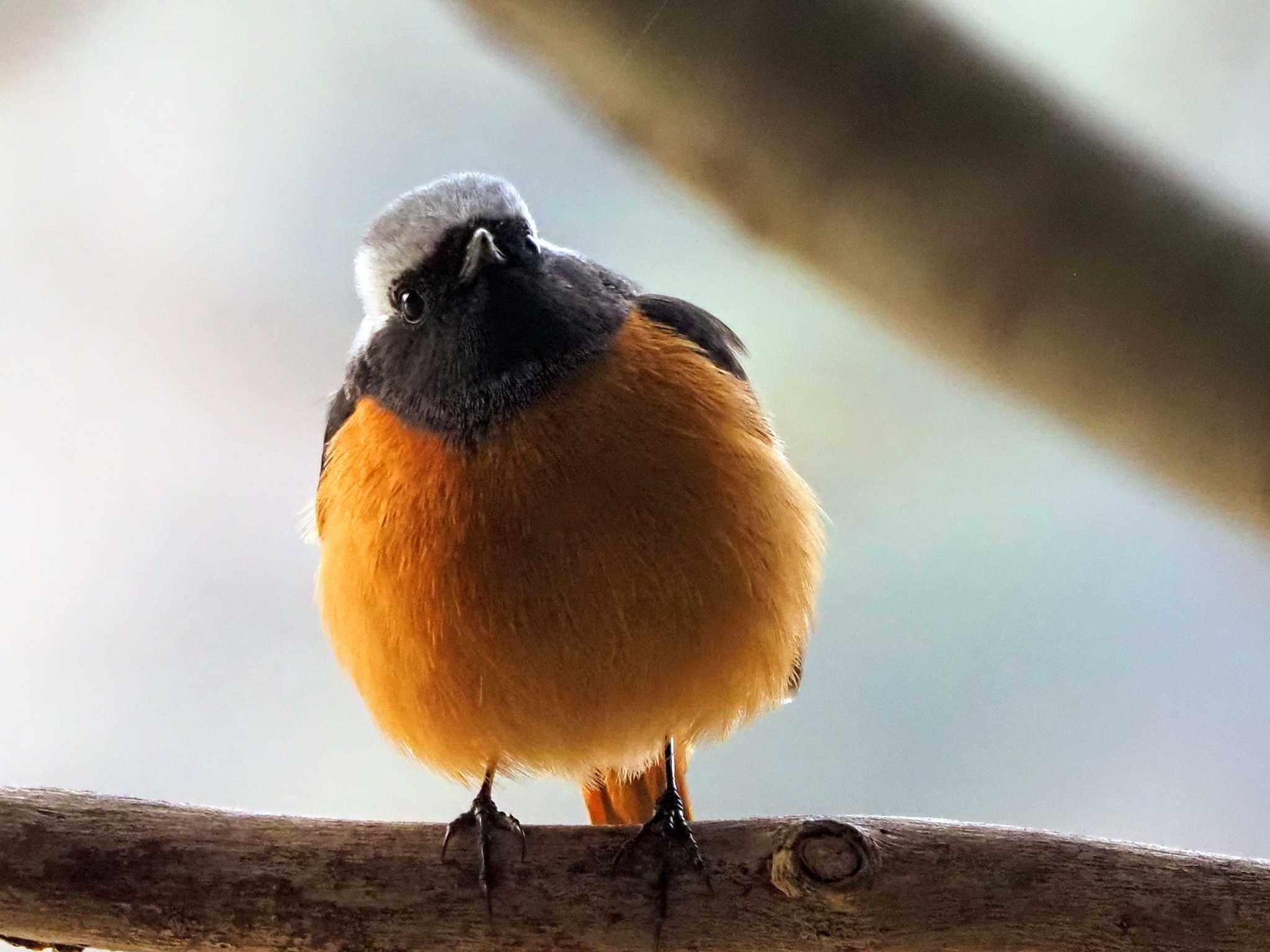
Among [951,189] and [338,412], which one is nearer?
[951,189]

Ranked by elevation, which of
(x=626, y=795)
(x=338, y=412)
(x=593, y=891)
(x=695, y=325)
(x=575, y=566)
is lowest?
(x=593, y=891)

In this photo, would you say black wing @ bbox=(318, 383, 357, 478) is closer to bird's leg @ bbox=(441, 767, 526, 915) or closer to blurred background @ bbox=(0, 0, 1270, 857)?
blurred background @ bbox=(0, 0, 1270, 857)

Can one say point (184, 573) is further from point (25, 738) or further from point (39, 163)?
point (39, 163)

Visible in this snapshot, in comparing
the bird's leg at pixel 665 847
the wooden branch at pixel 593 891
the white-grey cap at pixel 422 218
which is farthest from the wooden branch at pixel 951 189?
the bird's leg at pixel 665 847

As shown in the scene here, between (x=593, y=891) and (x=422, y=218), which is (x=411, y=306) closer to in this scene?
(x=422, y=218)

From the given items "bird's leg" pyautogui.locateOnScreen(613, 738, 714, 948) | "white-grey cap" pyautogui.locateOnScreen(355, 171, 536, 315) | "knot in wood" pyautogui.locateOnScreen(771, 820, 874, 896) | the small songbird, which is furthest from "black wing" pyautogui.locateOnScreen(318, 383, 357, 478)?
"knot in wood" pyautogui.locateOnScreen(771, 820, 874, 896)

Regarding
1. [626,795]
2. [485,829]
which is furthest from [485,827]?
[626,795]
